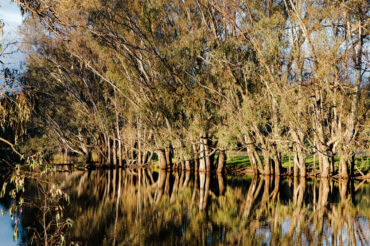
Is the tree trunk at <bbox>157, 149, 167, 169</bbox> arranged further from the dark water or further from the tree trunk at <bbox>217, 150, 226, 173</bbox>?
the dark water

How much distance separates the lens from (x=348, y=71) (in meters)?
16.3

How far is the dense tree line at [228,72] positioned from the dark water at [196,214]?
2699 mm

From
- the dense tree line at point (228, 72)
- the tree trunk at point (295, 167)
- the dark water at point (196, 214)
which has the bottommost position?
the dark water at point (196, 214)

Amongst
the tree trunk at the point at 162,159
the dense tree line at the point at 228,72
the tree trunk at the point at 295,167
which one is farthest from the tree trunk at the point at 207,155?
the tree trunk at the point at 295,167

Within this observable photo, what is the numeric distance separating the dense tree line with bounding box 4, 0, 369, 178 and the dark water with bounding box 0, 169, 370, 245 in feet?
8.85

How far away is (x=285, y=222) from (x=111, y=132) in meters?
17.7

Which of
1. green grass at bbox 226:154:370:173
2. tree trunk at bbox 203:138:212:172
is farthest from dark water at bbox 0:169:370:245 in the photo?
tree trunk at bbox 203:138:212:172

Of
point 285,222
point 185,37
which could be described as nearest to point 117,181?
point 185,37

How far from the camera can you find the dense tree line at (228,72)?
15.6m

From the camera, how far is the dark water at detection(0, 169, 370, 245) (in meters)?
7.58

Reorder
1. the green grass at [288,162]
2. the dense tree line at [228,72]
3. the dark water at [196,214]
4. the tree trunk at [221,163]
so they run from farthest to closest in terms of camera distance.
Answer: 1. the tree trunk at [221,163]
2. the green grass at [288,162]
3. the dense tree line at [228,72]
4. the dark water at [196,214]

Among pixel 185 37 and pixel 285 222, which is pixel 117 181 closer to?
pixel 185 37

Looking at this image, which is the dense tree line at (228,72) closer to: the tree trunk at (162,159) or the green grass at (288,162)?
the tree trunk at (162,159)

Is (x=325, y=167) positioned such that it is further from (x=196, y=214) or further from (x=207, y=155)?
(x=196, y=214)
